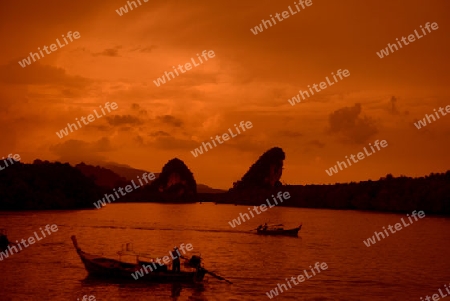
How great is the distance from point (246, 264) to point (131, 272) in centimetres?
1554

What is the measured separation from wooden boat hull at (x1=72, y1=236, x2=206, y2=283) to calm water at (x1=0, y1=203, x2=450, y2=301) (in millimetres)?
582

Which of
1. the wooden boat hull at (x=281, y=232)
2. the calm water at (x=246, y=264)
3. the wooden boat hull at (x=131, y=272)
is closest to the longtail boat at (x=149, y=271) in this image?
the wooden boat hull at (x=131, y=272)

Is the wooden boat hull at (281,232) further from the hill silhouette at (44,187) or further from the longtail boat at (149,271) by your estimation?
the hill silhouette at (44,187)

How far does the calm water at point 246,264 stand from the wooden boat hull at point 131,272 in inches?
22.9

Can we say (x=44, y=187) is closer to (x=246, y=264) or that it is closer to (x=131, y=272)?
(x=246, y=264)

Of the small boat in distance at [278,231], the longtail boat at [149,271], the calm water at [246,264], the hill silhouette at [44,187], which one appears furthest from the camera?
the hill silhouette at [44,187]

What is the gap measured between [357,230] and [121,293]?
67.8m

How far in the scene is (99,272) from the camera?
3891 cm

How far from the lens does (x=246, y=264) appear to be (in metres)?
51.2

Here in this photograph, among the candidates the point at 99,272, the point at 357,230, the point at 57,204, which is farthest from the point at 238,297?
the point at 57,204

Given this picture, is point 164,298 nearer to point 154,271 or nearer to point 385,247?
point 154,271

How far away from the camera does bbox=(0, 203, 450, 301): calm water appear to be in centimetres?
3675

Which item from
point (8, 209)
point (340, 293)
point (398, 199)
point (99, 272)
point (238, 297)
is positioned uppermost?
point (8, 209)

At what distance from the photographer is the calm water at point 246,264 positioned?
3675 centimetres
